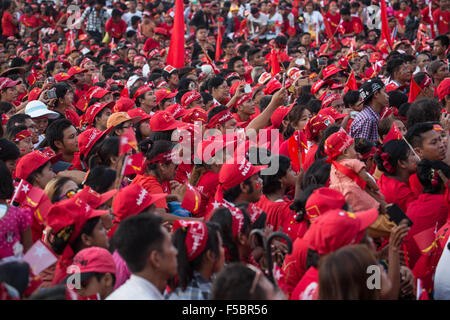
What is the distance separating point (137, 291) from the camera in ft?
9.95

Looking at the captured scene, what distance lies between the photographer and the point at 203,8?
1852 cm

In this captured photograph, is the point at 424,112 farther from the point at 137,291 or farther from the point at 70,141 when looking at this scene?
the point at 137,291

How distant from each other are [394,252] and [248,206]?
1.08 meters

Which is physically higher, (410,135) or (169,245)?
(410,135)

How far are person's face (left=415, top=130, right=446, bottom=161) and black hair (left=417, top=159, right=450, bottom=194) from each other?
578 millimetres

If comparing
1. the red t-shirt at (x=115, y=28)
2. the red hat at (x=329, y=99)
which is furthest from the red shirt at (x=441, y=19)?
the red hat at (x=329, y=99)

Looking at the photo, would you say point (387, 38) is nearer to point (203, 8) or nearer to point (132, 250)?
point (203, 8)

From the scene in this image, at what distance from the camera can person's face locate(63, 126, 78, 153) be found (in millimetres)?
6137

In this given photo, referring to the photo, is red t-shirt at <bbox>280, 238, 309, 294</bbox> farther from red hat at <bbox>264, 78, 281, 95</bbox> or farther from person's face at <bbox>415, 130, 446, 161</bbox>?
red hat at <bbox>264, 78, 281, 95</bbox>

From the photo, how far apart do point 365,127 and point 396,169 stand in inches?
69.9

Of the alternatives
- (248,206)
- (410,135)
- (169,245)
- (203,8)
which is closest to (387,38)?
(203,8)

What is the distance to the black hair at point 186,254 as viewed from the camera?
327cm

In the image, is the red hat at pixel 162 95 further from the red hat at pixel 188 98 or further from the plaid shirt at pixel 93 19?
the plaid shirt at pixel 93 19

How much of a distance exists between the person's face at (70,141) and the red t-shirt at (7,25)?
1377cm
